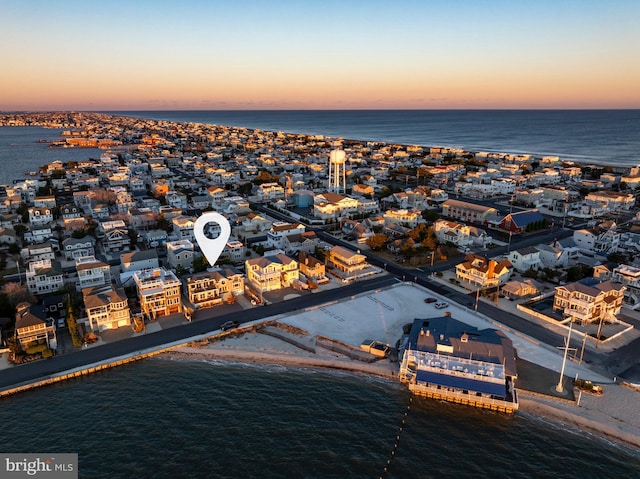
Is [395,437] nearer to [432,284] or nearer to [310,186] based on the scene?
[432,284]

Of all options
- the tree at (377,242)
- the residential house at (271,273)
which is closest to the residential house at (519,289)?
the tree at (377,242)

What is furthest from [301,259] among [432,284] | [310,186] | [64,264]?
[310,186]

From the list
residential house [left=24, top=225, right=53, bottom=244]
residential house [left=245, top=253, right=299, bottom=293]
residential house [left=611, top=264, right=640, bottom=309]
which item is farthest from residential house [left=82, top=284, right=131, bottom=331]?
residential house [left=611, top=264, right=640, bottom=309]

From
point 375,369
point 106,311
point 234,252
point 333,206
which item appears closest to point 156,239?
point 234,252

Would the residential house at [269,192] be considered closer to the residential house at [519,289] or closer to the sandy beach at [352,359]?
the sandy beach at [352,359]

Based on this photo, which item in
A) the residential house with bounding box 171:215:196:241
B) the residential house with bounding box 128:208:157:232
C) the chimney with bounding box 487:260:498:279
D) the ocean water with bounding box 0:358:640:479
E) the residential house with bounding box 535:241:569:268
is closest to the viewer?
the ocean water with bounding box 0:358:640:479

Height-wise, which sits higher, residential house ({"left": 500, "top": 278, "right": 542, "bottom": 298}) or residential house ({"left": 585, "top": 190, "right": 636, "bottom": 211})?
residential house ({"left": 585, "top": 190, "right": 636, "bottom": 211})

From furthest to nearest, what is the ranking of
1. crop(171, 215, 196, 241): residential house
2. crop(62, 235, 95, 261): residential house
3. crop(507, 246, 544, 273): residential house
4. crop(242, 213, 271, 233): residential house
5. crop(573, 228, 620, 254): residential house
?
1. crop(242, 213, 271, 233): residential house
2. crop(171, 215, 196, 241): residential house
3. crop(573, 228, 620, 254): residential house
4. crop(62, 235, 95, 261): residential house
5. crop(507, 246, 544, 273): residential house

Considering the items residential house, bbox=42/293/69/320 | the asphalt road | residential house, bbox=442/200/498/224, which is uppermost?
residential house, bbox=442/200/498/224

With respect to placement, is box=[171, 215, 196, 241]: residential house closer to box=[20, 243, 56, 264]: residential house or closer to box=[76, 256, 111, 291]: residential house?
box=[20, 243, 56, 264]: residential house
